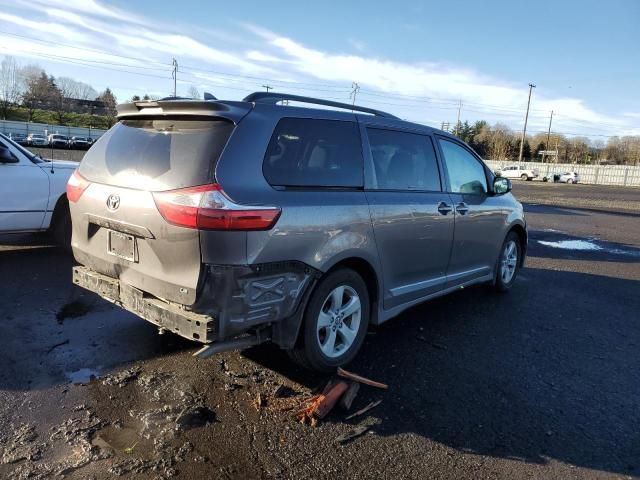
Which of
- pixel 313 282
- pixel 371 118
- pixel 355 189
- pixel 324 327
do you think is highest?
pixel 371 118

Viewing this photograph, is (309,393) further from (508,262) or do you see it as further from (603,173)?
(603,173)

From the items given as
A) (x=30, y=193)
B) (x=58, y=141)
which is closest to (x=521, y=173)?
(x=58, y=141)

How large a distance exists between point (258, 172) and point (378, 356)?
197cm

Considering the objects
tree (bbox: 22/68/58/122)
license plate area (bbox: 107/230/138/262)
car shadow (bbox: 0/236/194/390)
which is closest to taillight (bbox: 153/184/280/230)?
license plate area (bbox: 107/230/138/262)

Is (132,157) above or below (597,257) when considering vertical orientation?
above

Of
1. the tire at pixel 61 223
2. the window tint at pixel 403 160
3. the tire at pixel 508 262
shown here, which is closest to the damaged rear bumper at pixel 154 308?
Answer: the window tint at pixel 403 160

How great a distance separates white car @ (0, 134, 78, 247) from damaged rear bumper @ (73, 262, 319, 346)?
416 centimetres

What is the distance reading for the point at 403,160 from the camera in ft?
15.2

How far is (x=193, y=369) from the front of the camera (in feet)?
13.0

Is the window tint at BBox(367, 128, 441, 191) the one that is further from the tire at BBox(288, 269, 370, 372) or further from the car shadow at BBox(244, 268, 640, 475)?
the car shadow at BBox(244, 268, 640, 475)

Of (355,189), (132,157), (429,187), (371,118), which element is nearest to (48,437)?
(132,157)

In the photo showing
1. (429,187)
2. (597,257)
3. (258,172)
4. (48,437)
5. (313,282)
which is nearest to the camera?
(48,437)

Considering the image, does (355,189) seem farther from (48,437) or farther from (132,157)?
(48,437)

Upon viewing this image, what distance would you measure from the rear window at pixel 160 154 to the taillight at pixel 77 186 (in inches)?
2.1
